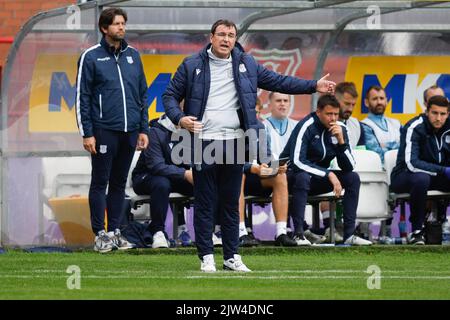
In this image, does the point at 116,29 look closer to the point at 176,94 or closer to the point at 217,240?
the point at 176,94

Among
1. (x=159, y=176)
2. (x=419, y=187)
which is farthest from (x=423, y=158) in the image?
(x=159, y=176)

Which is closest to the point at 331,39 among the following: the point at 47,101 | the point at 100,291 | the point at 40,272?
the point at 47,101

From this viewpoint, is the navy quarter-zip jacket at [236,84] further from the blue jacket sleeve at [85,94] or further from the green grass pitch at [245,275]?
the blue jacket sleeve at [85,94]

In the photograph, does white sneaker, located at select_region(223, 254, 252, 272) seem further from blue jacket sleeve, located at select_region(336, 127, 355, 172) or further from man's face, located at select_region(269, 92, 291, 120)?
man's face, located at select_region(269, 92, 291, 120)

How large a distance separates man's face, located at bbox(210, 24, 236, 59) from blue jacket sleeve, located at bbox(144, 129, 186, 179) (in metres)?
3.69

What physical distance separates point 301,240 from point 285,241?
23cm

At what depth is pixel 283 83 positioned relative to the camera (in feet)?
40.0

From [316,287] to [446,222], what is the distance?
6.95 m

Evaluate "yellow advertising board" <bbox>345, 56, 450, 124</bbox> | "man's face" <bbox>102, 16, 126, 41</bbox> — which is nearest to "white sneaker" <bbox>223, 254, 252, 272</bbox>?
"man's face" <bbox>102, 16, 126, 41</bbox>

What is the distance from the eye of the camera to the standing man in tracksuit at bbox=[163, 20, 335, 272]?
11.9 metres

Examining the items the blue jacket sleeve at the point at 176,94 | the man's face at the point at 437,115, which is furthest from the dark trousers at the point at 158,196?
the blue jacket sleeve at the point at 176,94

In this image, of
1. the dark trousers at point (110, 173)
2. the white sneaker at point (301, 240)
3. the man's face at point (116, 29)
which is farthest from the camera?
the white sneaker at point (301, 240)

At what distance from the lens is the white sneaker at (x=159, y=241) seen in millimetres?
15109

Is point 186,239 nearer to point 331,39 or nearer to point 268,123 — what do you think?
point 268,123
